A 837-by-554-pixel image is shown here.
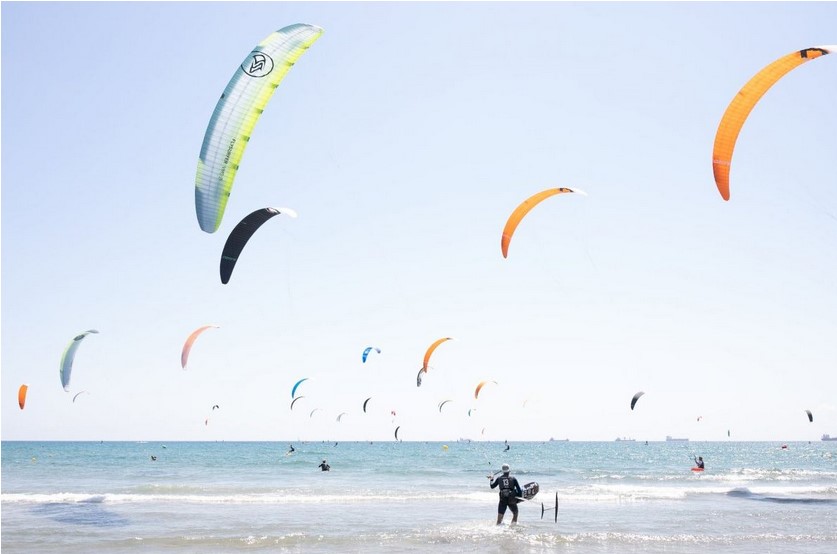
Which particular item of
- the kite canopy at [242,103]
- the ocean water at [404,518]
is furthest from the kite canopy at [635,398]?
the kite canopy at [242,103]

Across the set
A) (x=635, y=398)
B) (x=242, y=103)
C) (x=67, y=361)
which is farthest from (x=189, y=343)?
(x=635, y=398)

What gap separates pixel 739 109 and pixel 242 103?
7520mm

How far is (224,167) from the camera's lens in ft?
34.9

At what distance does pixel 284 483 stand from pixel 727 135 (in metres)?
25.2

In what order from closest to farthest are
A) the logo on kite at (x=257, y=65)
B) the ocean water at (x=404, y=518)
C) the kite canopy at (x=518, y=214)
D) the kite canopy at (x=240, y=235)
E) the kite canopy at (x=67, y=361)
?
the logo on kite at (x=257, y=65) → the kite canopy at (x=240, y=235) → the ocean water at (x=404, y=518) → the kite canopy at (x=518, y=214) → the kite canopy at (x=67, y=361)

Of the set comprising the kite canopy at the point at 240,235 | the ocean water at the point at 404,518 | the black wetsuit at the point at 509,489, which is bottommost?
the ocean water at the point at 404,518

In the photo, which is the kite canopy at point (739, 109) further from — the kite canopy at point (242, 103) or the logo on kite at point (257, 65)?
the logo on kite at point (257, 65)

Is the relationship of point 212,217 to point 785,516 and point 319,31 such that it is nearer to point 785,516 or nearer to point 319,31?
point 319,31

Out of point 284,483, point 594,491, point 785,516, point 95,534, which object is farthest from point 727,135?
point 284,483

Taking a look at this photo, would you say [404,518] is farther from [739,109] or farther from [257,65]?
[739,109]

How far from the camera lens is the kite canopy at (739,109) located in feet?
33.0

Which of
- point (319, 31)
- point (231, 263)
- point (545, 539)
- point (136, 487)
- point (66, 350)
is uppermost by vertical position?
point (319, 31)

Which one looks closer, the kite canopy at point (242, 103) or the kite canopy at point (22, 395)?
the kite canopy at point (242, 103)

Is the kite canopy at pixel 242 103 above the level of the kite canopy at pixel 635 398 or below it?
above
